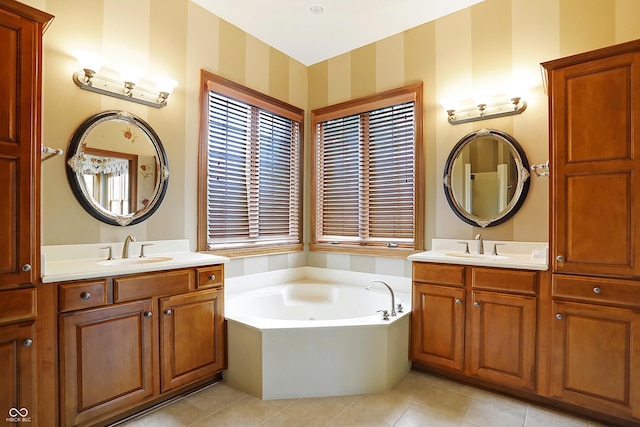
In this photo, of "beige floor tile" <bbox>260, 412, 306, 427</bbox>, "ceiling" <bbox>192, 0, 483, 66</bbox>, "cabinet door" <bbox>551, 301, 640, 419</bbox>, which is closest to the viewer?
"cabinet door" <bbox>551, 301, 640, 419</bbox>

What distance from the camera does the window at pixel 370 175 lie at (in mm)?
3045

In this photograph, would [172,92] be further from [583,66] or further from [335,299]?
[583,66]

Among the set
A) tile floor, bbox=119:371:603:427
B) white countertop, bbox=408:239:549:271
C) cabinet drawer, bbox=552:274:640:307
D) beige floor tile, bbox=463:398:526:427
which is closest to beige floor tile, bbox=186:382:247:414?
tile floor, bbox=119:371:603:427

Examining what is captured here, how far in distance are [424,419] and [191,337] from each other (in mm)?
1551

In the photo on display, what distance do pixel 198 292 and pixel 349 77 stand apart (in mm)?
2605

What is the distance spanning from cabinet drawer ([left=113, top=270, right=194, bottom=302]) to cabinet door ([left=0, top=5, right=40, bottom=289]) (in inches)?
15.6

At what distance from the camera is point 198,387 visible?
2266 millimetres

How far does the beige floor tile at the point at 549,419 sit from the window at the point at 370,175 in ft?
4.62

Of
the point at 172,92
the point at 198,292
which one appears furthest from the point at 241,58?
the point at 198,292

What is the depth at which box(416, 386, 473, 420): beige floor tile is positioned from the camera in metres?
2.02

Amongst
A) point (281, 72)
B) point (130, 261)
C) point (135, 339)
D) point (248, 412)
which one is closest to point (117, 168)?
point (130, 261)

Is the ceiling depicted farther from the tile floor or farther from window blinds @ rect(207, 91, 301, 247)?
the tile floor

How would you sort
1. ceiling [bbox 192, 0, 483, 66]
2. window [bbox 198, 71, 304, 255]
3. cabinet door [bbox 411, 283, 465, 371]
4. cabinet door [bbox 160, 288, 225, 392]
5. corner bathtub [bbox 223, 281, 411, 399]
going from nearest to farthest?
cabinet door [bbox 160, 288, 225, 392], corner bathtub [bbox 223, 281, 411, 399], cabinet door [bbox 411, 283, 465, 371], ceiling [bbox 192, 0, 483, 66], window [bbox 198, 71, 304, 255]

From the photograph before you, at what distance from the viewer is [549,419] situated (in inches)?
75.9
